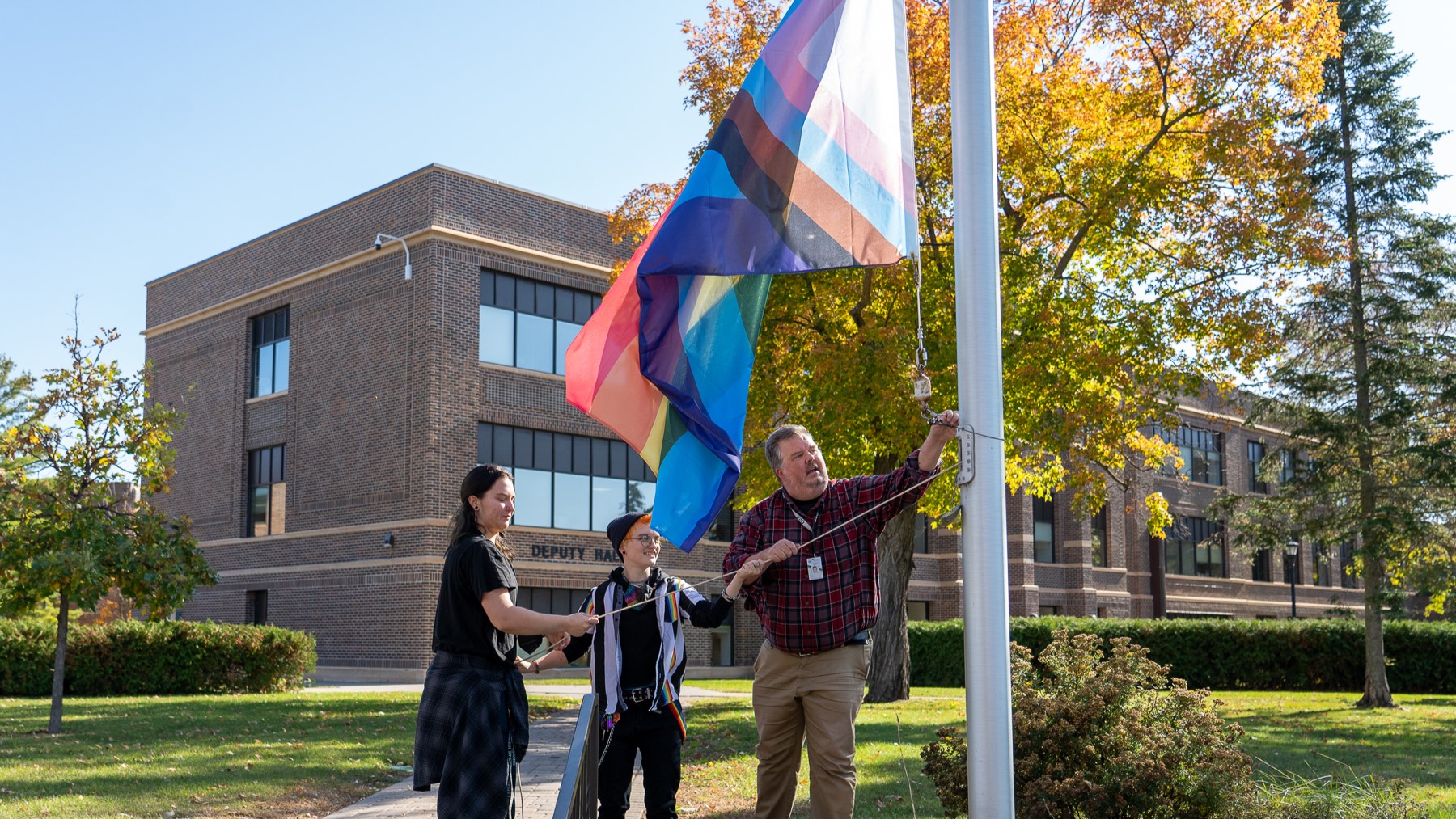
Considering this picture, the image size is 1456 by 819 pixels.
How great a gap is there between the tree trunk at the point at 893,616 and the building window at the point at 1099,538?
2848cm

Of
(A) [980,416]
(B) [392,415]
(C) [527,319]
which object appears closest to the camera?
(A) [980,416]

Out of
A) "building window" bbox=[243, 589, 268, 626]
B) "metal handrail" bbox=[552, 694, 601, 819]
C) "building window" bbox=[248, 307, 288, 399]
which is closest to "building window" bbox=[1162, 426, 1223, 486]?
"building window" bbox=[248, 307, 288, 399]

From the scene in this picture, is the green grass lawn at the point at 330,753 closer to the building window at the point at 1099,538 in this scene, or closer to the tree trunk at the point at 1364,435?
the tree trunk at the point at 1364,435

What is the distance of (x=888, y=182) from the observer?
16.8ft

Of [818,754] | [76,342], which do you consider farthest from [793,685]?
[76,342]

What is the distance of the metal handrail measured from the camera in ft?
9.30

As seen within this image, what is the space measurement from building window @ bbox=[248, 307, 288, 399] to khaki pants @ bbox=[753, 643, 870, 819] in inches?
1167

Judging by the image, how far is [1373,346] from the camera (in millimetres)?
23250

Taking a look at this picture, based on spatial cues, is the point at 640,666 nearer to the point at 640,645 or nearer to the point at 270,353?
the point at 640,645

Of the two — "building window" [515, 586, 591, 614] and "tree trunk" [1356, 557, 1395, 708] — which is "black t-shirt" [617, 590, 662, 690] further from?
"building window" [515, 586, 591, 614]

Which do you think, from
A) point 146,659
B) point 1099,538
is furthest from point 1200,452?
point 146,659

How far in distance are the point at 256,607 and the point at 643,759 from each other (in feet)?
98.2

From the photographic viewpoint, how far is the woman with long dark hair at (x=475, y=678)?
4871mm

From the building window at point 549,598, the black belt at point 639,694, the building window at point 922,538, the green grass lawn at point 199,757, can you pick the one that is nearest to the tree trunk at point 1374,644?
the building window at point 549,598
